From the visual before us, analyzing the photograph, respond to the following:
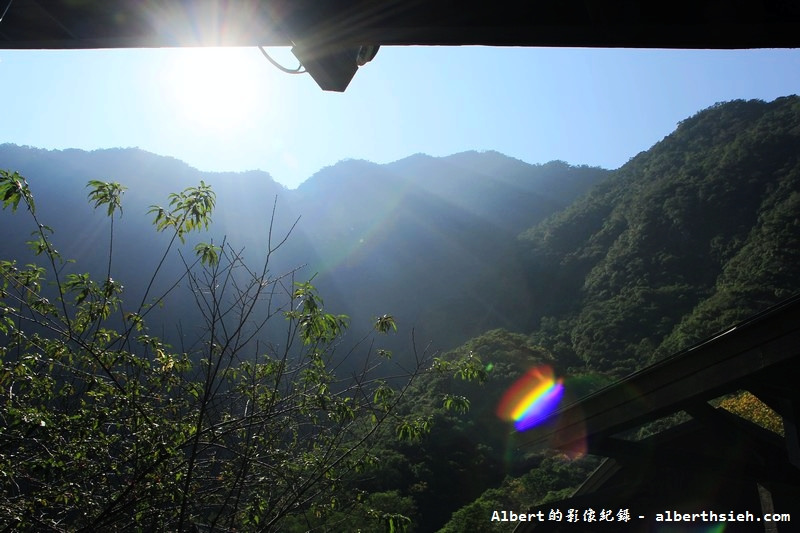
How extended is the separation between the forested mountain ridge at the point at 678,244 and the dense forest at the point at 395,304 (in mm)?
227

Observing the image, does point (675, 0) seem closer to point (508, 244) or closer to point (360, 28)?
point (360, 28)

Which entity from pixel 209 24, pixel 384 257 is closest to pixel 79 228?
pixel 384 257

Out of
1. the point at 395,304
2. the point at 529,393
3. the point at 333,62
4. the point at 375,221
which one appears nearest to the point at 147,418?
the point at 333,62

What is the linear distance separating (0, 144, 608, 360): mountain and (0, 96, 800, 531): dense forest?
1.30 feet

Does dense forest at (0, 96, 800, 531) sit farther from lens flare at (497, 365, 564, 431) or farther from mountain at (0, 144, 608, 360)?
lens flare at (497, 365, 564, 431)

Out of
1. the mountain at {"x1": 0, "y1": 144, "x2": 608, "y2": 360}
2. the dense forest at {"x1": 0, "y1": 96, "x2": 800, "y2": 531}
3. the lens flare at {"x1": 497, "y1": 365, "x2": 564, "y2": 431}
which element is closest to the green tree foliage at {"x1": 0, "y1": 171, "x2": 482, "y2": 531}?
the dense forest at {"x1": 0, "y1": 96, "x2": 800, "y2": 531}

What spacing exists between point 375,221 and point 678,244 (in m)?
48.7

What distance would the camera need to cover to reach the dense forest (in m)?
3.39

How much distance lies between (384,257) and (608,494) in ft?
221

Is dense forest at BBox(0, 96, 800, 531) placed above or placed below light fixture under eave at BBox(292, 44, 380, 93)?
above

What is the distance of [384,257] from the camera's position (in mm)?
71938

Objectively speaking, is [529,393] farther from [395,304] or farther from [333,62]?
[333,62]

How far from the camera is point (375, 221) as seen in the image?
84375mm

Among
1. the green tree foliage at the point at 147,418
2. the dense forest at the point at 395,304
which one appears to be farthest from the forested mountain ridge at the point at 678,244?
the green tree foliage at the point at 147,418
